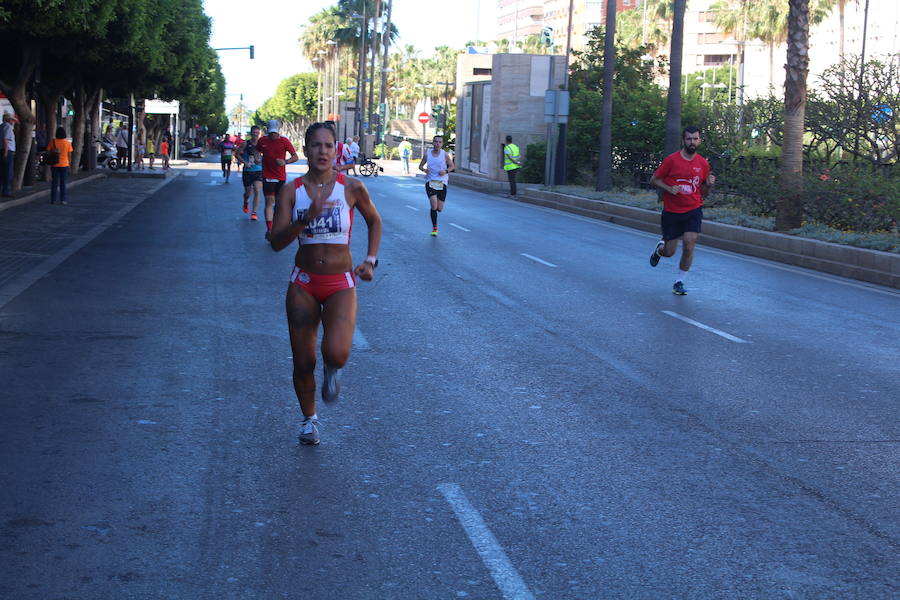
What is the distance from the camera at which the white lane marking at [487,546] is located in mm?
4586

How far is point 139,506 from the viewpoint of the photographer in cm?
551

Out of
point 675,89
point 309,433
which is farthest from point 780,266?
point 309,433

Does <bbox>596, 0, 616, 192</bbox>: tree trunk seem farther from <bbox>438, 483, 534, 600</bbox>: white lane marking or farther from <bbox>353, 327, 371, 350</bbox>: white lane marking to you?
<bbox>438, 483, 534, 600</bbox>: white lane marking

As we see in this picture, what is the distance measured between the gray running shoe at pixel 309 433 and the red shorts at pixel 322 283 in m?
0.71

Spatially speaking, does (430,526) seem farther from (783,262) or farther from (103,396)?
(783,262)

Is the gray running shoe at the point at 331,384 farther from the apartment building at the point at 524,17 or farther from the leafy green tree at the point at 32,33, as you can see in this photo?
the apartment building at the point at 524,17

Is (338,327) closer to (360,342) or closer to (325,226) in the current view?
(325,226)

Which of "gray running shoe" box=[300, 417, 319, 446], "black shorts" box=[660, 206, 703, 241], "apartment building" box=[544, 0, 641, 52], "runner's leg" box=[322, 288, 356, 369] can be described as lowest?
"gray running shoe" box=[300, 417, 319, 446]

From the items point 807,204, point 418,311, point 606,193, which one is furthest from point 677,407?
point 606,193

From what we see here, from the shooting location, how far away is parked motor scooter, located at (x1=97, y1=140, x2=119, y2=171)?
1957 inches

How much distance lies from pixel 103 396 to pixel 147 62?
2959 cm

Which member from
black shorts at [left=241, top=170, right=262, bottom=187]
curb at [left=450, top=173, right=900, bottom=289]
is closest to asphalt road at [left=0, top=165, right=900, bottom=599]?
curb at [left=450, top=173, right=900, bottom=289]

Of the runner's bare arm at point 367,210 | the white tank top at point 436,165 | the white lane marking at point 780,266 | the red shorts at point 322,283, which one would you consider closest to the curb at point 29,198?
the white tank top at point 436,165

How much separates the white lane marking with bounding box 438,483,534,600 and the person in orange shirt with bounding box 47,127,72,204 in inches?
823
